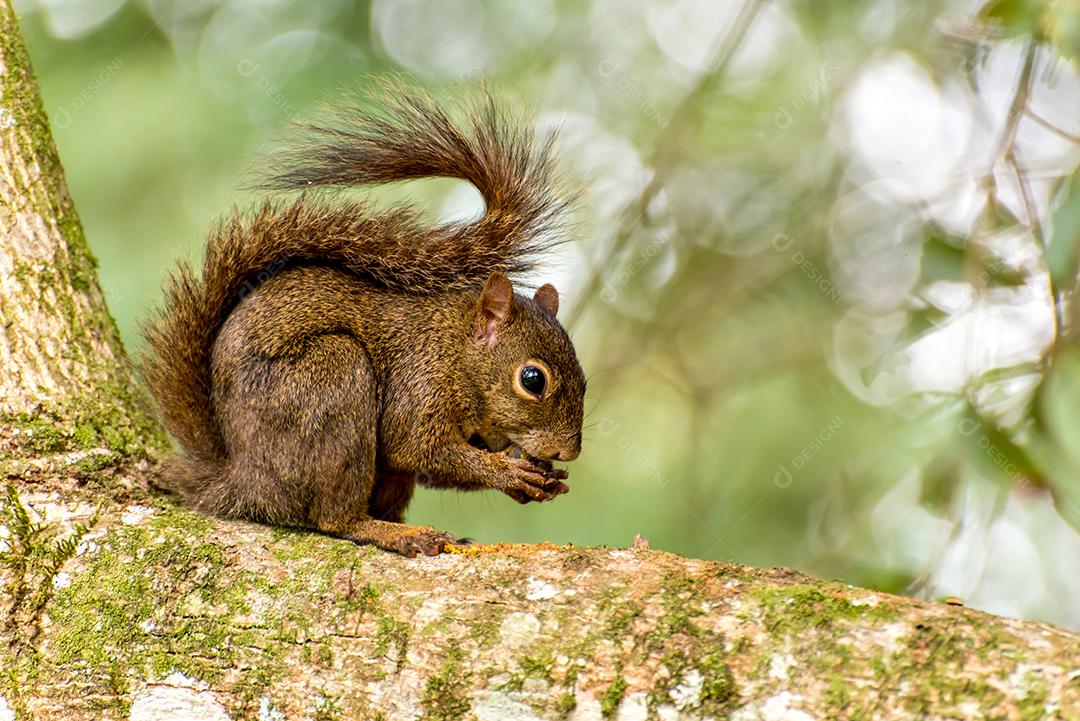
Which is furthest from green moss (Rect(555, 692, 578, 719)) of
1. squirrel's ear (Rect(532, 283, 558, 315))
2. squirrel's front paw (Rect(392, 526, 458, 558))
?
squirrel's ear (Rect(532, 283, 558, 315))

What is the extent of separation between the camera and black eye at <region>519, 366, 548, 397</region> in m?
2.56

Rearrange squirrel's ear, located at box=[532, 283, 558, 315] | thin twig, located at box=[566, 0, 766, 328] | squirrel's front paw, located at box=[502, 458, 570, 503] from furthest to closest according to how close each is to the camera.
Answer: thin twig, located at box=[566, 0, 766, 328]
squirrel's ear, located at box=[532, 283, 558, 315]
squirrel's front paw, located at box=[502, 458, 570, 503]

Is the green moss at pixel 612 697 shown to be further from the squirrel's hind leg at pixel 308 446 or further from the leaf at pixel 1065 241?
the leaf at pixel 1065 241

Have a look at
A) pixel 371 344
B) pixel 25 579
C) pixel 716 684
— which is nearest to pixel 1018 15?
pixel 371 344

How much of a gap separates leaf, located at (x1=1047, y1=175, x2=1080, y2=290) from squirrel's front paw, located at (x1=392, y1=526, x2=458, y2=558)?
1468mm

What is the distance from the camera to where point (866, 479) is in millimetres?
2857

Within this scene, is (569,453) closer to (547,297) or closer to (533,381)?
(533,381)

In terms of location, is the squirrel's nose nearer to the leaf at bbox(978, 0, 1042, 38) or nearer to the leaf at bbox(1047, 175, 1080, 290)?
the leaf at bbox(1047, 175, 1080, 290)

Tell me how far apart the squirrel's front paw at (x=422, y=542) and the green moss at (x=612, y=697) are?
1.95 feet

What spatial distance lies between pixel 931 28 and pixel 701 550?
1.99m

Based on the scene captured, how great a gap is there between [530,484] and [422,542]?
1.27 feet

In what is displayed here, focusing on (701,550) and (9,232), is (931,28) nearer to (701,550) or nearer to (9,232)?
(701,550)

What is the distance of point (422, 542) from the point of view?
6.93 ft

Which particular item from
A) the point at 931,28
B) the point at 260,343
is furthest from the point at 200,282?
the point at 931,28
